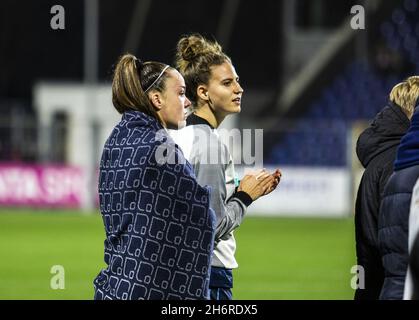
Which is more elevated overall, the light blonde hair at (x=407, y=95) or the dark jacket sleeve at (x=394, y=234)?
the light blonde hair at (x=407, y=95)

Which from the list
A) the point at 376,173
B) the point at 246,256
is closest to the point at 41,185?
the point at 246,256

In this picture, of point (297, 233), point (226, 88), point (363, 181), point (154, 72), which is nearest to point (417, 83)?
point (363, 181)

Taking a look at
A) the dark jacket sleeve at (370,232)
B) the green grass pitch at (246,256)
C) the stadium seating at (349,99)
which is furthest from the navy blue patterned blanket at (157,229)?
the stadium seating at (349,99)

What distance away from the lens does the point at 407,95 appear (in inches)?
206

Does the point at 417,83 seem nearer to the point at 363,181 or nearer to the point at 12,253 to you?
the point at 363,181

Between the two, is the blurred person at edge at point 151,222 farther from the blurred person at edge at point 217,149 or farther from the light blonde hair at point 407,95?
the light blonde hair at point 407,95

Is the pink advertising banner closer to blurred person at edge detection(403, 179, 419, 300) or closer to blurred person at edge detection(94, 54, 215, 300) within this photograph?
blurred person at edge detection(94, 54, 215, 300)

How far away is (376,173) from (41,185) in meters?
24.1

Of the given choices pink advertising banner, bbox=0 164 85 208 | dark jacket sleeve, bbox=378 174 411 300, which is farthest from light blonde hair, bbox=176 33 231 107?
pink advertising banner, bbox=0 164 85 208

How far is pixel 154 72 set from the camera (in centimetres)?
466

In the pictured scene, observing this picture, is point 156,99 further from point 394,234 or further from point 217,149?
point 394,234

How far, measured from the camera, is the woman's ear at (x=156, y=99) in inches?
183

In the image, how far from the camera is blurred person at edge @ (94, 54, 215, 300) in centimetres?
436
